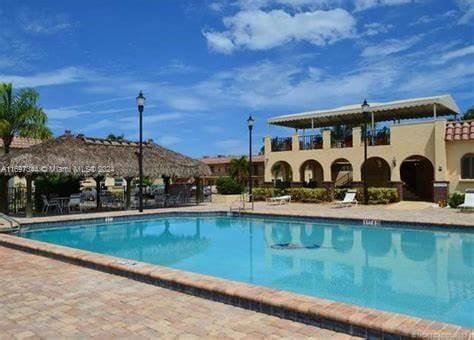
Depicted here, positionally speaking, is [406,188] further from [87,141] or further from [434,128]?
[87,141]

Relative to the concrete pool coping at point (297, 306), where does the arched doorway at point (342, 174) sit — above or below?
above

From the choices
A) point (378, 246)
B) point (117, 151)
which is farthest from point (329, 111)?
point (378, 246)

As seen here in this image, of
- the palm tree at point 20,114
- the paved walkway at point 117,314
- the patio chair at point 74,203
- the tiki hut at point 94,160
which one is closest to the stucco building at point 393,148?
the tiki hut at point 94,160

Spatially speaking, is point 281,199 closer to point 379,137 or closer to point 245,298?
point 379,137

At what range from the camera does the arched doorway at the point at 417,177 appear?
2553 centimetres

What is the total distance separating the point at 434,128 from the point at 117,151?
52.5 ft

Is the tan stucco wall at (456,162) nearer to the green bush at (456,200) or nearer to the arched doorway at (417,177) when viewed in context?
the green bush at (456,200)

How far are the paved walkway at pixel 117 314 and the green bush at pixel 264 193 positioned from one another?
64.7ft

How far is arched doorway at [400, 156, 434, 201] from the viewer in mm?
25527

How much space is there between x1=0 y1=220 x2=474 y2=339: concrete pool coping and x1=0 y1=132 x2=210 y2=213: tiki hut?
11.7 meters

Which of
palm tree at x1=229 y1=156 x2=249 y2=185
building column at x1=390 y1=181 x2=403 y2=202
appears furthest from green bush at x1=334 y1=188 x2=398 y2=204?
palm tree at x1=229 y1=156 x2=249 y2=185

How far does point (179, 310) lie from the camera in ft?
17.8

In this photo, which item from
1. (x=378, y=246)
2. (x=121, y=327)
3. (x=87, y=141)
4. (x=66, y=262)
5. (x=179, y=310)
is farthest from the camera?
(x=87, y=141)

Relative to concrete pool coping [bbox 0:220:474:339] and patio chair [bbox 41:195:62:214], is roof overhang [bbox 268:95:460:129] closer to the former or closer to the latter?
patio chair [bbox 41:195:62:214]
